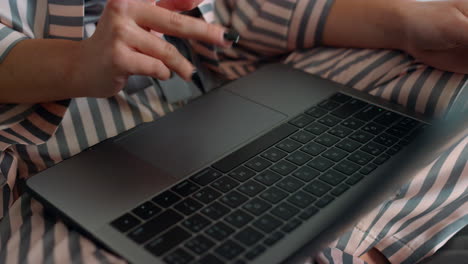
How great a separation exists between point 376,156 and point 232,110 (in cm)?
14

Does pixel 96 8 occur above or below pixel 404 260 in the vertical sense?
above

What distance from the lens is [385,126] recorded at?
47 cm

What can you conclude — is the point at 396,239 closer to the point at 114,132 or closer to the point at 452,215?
the point at 452,215

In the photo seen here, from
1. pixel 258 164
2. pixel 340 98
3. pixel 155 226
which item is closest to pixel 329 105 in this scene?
pixel 340 98

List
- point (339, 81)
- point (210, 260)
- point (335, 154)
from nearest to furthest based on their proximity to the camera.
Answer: point (210, 260) < point (335, 154) < point (339, 81)

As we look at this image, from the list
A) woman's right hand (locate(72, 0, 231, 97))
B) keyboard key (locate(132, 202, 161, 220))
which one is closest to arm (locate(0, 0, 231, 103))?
woman's right hand (locate(72, 0, 231, 97))

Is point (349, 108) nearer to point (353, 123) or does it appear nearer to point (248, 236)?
point (353, 123)

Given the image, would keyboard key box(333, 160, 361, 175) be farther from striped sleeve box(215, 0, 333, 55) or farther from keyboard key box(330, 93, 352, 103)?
striped sleeve box(215, 0, 333, 55)

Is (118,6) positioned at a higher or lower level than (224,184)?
higher

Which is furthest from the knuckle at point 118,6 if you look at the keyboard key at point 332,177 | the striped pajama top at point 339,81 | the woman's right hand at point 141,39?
the keyboard key at point 332,177

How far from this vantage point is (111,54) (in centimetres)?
40

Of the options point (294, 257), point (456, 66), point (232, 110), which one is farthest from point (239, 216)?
point (456, 66)

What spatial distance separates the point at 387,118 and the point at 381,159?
0.07m

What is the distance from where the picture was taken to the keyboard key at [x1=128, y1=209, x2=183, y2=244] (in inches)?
13.9
